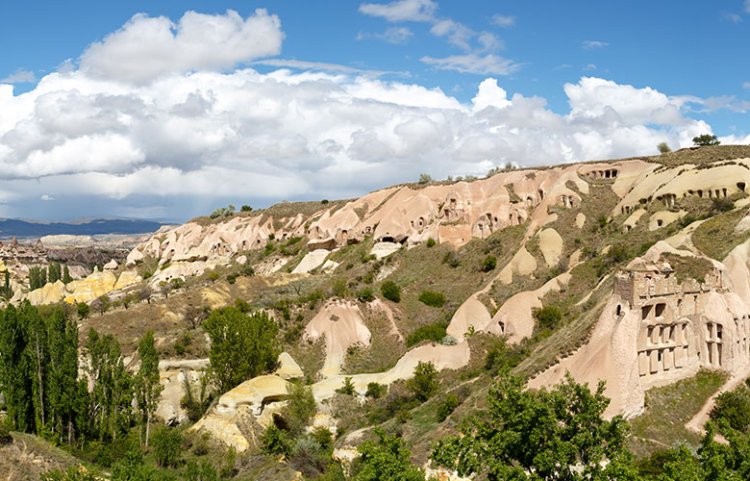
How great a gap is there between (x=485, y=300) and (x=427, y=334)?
697 cm

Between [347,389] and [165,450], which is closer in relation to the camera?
[165,450]

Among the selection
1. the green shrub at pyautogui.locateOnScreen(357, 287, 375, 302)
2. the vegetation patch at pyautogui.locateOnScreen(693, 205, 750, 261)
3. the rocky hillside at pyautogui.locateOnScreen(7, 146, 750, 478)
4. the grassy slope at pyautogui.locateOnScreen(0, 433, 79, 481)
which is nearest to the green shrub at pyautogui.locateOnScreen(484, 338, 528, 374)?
the rocky hillside at pyautogui.locateOnScreen(7, 146, 750, 478)

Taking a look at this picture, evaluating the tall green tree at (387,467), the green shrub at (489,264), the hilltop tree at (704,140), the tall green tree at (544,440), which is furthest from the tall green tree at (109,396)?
the hilltop tree at (704,140)

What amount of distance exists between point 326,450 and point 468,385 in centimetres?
958

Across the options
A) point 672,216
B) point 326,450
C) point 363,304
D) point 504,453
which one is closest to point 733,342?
point 504,453

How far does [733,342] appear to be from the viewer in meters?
32.4

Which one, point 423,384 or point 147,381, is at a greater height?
point 147,381

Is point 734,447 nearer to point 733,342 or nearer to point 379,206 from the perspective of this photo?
point 733,342

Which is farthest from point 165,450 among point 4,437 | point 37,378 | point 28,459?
point 4,437

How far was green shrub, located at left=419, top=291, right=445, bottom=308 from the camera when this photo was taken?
6438 centimetres

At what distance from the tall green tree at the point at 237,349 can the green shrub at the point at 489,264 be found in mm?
26832

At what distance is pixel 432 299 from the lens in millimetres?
64562

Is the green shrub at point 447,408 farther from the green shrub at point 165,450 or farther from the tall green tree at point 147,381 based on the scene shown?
the tall green tree at point 147,381

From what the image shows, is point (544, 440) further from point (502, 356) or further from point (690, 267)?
point (502, 356)
